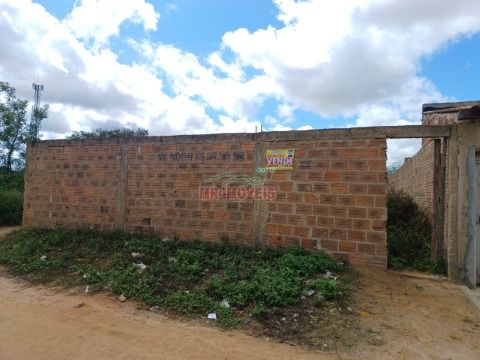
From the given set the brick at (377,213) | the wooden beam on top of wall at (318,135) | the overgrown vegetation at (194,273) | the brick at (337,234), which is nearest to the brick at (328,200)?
the brick at (337,234)

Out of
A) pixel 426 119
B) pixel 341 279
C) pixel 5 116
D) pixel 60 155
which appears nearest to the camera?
pixel 341 279

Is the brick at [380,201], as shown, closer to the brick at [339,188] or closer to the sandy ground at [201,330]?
the brick at [339,188]

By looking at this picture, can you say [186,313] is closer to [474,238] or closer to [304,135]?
[304,135]

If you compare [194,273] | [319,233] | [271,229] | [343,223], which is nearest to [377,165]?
[343,223]

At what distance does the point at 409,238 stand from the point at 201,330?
418 cm

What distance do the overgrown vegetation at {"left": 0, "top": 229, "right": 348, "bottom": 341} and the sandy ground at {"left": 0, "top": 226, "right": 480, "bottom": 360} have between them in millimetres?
300

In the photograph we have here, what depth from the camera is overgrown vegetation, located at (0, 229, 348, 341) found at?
4105 mm

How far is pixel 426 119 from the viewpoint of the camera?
8773 mm

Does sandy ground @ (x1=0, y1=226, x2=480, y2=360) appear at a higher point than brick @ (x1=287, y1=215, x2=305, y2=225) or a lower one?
lower

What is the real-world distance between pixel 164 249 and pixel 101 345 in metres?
2.67

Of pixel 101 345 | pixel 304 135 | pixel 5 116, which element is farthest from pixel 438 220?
pixel 5 116

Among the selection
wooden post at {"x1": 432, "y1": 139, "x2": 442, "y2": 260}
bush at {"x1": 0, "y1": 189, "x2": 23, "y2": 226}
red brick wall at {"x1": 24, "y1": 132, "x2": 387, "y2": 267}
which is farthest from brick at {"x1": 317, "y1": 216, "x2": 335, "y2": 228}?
bush at {"x1": 0, "y1": 189, "x2": 23, "y2": 226}

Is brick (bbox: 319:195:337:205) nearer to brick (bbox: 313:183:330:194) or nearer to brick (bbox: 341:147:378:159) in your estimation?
brick (bbox: 313:183:330:194)

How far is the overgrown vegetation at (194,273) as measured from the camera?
4.11 metres
